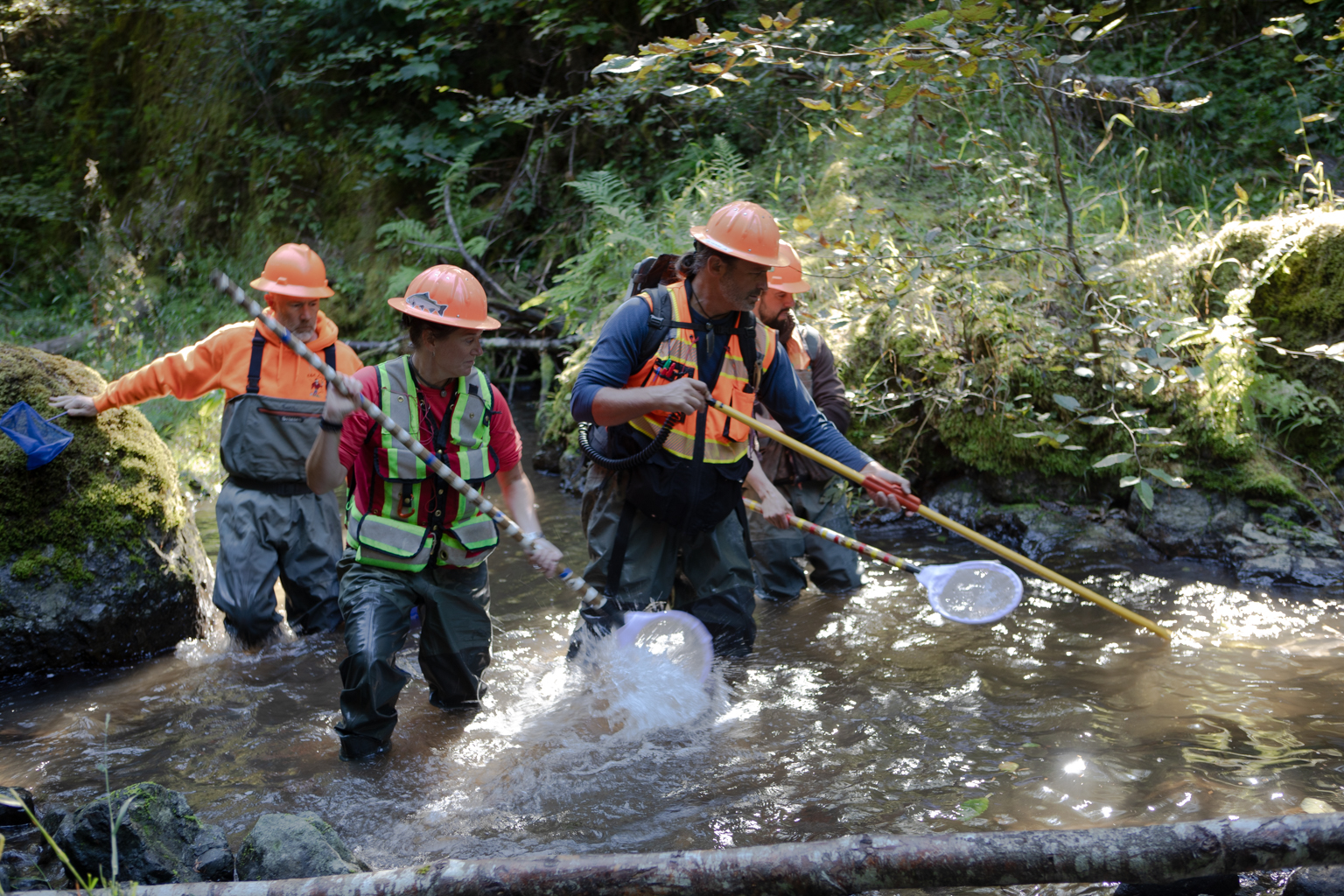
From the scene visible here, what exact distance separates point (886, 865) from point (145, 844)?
2338mm

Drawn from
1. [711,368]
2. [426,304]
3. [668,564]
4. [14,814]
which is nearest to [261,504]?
[14,814]

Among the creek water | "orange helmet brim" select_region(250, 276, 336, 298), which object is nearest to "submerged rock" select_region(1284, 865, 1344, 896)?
the creek water

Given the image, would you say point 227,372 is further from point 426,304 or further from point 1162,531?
point 1162,531

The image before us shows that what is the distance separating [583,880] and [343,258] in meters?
13.1

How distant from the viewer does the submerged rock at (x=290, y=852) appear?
305cm

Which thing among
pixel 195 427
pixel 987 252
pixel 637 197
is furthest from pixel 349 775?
pixel 637 197

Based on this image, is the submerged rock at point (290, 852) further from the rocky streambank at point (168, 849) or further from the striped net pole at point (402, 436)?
the striped net pole at point (402, 436)

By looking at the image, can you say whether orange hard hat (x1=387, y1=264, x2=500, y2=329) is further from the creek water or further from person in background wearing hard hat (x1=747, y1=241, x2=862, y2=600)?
person in background wearing hard hat (x1=747, y1=241, x2=862, y2=600)

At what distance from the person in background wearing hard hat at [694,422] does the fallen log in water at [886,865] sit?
182cm

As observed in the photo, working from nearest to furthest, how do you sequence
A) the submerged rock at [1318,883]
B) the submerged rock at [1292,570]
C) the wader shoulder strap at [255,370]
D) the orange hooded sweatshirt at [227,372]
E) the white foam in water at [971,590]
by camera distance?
the submerged rock at [1318,883] < the white foam in water at [971,590] < the orange hooded sweatshirt at [227,372] < the wader shoulder strap at [255,370] < the submerged rock at [1292,570]

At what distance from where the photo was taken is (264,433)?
5559 millimetres

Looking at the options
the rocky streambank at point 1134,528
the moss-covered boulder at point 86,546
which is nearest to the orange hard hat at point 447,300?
the moss-covered boulder at point 86,546

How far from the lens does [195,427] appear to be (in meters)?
10.7

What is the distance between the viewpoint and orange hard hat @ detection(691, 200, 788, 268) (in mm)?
4031
